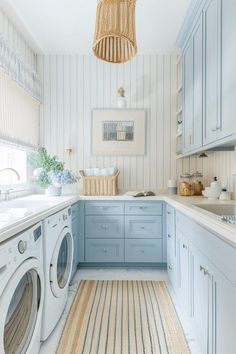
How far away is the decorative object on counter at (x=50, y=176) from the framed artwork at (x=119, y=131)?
2.03 ft

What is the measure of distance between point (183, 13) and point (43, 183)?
2.22 m

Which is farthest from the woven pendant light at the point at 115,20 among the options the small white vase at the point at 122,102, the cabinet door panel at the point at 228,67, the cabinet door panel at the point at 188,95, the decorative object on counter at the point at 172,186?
the decorative object on counter at the point at 172,186

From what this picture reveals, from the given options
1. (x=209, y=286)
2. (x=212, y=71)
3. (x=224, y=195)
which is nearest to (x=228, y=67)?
(x=212, y=71)

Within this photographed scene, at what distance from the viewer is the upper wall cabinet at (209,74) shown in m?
1.55

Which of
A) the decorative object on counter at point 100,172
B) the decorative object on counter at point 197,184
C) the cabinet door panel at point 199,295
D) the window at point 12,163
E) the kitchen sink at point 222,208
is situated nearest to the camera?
the cabinet door panel at point 199,295

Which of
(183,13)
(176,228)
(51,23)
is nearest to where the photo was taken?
(176,228)

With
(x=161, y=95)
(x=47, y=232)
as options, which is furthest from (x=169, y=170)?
(x=47, y=232)

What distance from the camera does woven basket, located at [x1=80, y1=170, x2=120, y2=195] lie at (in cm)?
299

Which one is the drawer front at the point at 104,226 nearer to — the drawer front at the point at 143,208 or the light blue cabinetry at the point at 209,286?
the drawer front at the point at 143,208

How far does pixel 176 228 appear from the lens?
2.19 metres

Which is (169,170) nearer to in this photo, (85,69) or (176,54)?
(176,54)

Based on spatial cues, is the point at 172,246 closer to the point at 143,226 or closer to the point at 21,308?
the point at 143,226

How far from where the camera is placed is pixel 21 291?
119cm

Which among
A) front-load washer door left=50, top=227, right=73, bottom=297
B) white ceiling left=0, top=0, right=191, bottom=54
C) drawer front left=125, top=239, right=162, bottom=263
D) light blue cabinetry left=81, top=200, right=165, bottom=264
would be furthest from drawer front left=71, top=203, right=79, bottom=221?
white ceiling left=0, top=0, right=191, bottom=54
